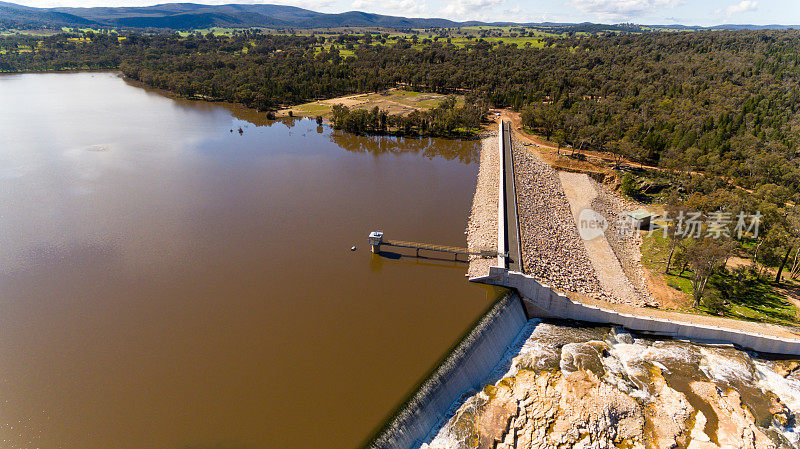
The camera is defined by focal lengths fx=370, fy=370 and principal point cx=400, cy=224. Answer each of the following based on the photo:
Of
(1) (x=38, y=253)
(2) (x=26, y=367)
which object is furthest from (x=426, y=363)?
(1) (x=38, y=253)

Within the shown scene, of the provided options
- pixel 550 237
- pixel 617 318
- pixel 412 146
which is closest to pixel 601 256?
pixel 550 237

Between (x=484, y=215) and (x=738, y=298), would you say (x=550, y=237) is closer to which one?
(x=484, y=215)

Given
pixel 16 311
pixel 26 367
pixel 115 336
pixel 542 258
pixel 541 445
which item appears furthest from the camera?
pixel 542 258

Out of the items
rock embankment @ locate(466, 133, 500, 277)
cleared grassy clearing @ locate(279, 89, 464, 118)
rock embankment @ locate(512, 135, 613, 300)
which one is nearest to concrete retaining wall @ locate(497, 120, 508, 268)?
rock embankment @ locate(466, 133, 500, 277)

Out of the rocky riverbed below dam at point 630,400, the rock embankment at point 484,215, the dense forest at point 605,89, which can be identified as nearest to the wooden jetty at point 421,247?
the rock embankment at point 484,215

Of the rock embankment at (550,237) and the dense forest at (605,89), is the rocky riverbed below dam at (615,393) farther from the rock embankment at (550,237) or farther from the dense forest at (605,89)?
the dense forest at (605,89)

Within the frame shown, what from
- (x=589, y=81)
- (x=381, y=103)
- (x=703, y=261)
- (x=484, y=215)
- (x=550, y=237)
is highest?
(x=589, y=81)

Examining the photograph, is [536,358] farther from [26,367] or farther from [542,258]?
[26,367]
